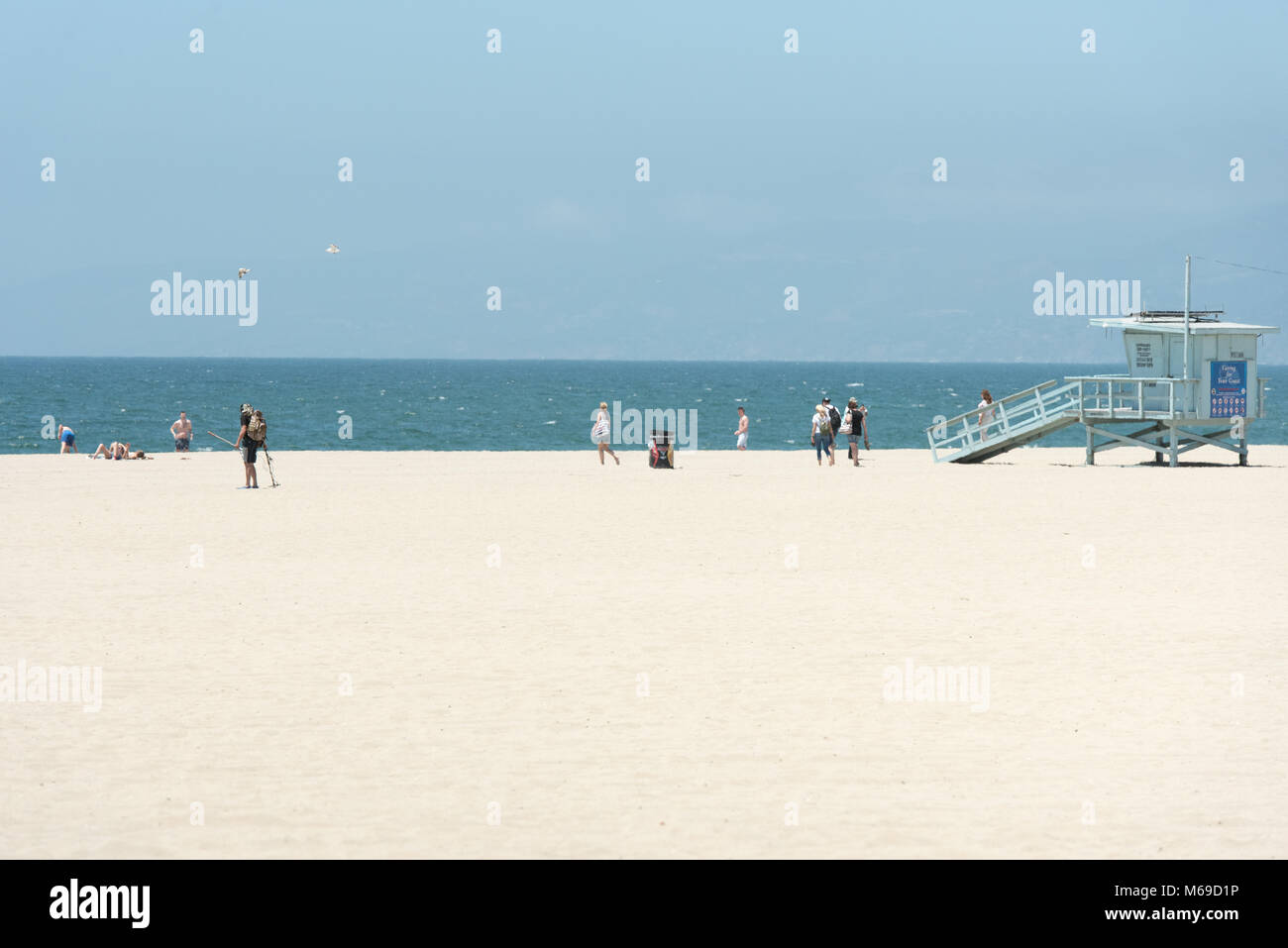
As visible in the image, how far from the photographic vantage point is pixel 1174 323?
36.1 meters

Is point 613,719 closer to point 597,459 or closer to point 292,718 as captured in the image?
point 292,718

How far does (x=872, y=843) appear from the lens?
6.97 meters

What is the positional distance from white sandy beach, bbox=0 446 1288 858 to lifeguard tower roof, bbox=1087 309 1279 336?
14.2m

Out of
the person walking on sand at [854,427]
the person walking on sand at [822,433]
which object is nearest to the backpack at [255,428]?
the person walking on sand at [822,433]

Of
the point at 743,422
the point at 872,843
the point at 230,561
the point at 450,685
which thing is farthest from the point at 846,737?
the point at 743,422

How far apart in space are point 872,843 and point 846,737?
7.09 ft

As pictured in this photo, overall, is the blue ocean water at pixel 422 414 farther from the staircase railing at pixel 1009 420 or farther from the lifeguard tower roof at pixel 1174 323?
the lifeguard tower roof at pixel 1174 323

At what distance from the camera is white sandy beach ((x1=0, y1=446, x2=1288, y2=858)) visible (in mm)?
7320

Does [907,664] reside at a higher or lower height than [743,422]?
lower

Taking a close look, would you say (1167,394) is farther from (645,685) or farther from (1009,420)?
(645,685)

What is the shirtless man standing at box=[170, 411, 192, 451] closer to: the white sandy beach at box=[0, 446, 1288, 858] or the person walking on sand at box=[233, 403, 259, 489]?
the person walking on sand at box=[233, 403, 259, 489]

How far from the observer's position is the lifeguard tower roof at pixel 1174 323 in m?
35.2
